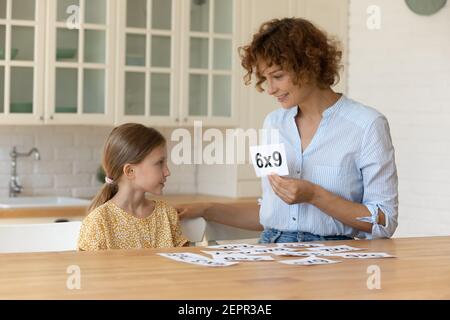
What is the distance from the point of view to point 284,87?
301 centimetres

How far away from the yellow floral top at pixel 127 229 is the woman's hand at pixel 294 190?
0.38 meters

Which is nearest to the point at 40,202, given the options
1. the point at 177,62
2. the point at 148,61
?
the point at 148,61

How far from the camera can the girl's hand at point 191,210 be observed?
119 inches

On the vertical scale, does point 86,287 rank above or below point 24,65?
below

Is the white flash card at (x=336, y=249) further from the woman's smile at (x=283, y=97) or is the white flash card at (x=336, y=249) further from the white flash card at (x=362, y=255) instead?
the woman's smile at (x=283, y=97)

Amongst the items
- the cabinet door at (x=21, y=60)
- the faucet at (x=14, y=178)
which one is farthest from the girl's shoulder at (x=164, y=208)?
the faucet at (x=14, y=178)

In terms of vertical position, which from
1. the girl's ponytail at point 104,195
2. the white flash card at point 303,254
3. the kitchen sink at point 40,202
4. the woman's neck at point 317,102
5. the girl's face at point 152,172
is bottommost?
the kitchen sink at point 40,202

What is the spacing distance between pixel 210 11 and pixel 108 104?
2.78ft

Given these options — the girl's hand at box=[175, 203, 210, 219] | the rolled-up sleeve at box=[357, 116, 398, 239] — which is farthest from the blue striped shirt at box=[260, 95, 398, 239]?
the girl's hand at box=[175, 203, 210, 219]

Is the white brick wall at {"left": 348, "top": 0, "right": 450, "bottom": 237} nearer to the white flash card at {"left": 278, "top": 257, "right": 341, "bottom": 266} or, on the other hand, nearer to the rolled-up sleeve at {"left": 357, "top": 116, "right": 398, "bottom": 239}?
the rolled-up sleeve at {"left": 357, "top": 116, "right": 398, "bottom": 239}
